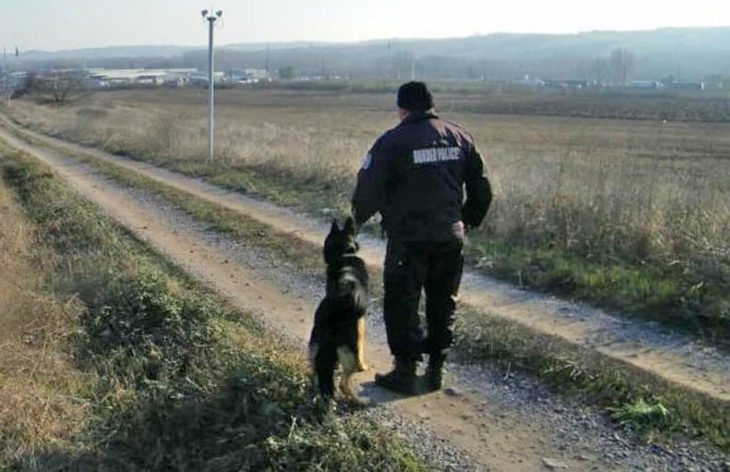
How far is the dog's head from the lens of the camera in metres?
5.35

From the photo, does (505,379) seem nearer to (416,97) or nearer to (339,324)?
(339,324)

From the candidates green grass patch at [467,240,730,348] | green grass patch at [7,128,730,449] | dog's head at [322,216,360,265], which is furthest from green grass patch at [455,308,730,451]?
dog's head at [322,216,360,265]

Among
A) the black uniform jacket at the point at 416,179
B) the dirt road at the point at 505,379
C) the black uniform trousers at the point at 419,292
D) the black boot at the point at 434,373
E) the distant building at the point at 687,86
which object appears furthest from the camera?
the distant building at the point at 687,86

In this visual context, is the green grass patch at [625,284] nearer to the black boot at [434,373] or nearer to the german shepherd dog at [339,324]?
the black boot at [434,373]

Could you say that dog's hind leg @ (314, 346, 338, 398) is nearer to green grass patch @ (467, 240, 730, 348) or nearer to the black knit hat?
the black knit hat

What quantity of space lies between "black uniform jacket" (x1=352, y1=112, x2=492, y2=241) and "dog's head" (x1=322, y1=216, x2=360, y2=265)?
0.11 metres

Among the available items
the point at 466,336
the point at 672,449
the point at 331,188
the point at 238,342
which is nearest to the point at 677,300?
the point at 466,336

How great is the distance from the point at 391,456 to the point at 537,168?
1014 centimetres

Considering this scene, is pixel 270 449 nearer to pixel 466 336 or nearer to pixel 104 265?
pixel 466 336

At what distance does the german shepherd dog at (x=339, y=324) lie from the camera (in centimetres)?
512

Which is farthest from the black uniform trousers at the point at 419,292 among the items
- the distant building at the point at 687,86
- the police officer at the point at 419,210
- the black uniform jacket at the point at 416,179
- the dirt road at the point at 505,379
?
the distant building at the point at 687,86

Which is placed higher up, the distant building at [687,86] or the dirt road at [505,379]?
the distant building at [687,86]

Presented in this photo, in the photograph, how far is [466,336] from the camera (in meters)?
6.99

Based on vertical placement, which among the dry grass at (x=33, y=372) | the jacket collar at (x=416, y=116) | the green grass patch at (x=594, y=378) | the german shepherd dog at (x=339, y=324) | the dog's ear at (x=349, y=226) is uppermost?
the jacket collar at (x=416, y=116)
